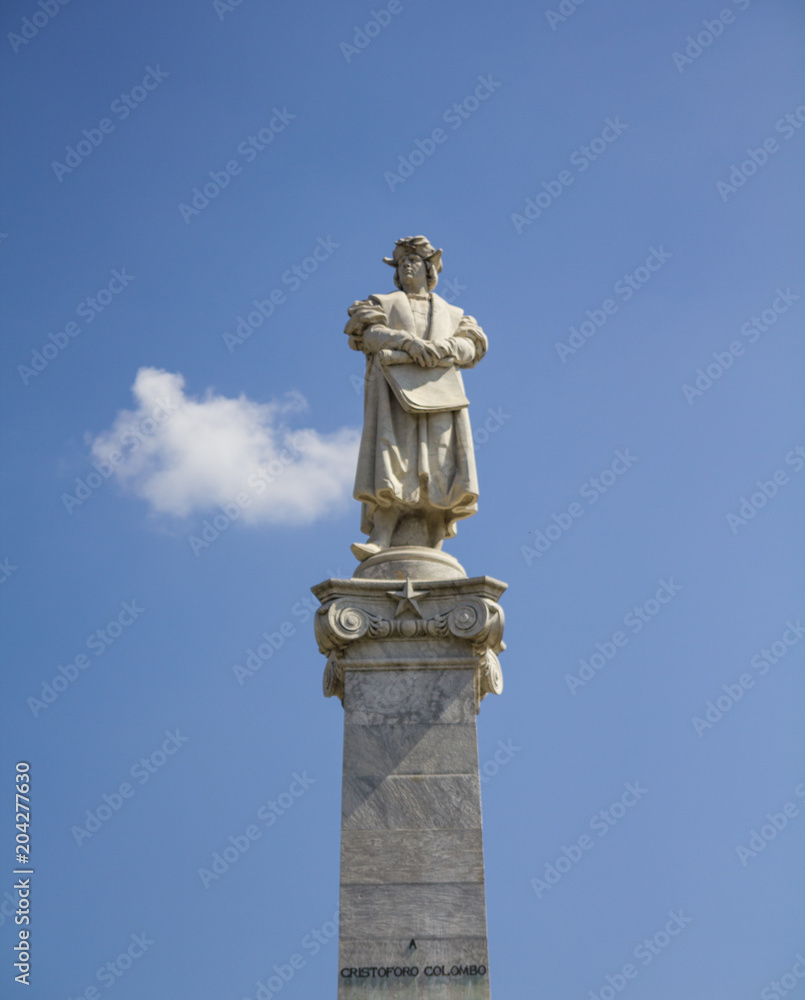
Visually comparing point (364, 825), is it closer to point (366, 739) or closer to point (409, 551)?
point (366, 739)

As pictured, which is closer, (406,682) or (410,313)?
(406,682)

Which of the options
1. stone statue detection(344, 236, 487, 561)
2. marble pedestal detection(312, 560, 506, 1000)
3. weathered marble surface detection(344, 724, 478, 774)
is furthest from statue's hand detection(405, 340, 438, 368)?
weathered marble surface detection(344, 724, 478, 774)

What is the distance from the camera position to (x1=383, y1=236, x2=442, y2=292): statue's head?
53.8 feet

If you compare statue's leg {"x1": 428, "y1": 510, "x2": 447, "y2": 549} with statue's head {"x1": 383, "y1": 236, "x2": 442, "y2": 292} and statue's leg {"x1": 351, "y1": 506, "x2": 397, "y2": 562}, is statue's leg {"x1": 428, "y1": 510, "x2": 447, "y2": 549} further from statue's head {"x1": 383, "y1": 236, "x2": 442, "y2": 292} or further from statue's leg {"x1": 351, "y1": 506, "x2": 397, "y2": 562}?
statue's head {"x1": 383, "y1": 236, "x2": 442, "y2": 292}

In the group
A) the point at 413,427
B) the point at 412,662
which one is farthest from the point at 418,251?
the point at 412,662

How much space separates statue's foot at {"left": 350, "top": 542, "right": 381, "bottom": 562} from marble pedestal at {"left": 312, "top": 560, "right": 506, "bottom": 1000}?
0.88 meters

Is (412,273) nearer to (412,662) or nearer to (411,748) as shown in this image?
(412,662)

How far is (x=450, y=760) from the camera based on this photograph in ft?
42.7

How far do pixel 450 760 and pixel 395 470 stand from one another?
390 cm

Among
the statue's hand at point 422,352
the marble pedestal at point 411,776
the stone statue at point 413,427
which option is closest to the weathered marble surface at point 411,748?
the marble pedestal at point 411,776

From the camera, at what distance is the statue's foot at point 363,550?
14.7 metres

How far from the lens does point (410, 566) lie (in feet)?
46.9

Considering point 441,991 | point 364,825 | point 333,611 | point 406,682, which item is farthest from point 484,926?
point 333,611

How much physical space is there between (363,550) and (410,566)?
0.78 meters
